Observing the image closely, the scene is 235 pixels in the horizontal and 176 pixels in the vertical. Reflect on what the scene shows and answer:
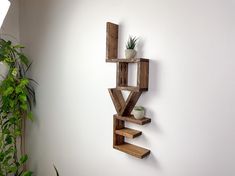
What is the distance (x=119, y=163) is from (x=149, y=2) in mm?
1031

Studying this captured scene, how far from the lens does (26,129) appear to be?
2172mm

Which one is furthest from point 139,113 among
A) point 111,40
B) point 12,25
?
point 12,25

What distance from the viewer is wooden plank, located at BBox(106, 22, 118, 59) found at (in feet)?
3.92

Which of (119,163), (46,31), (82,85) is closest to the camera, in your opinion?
(119,163)

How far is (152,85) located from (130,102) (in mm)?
164

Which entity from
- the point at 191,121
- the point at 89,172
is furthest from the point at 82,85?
the point at 191,121

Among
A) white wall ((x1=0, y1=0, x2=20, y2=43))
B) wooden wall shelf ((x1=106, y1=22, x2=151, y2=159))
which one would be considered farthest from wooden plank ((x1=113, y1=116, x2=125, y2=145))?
white wall ((x1=0, y1=0, x2=20, y2=43))

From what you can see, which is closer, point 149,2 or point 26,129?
point 149,2

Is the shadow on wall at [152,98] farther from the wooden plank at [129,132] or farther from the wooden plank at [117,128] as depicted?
the wooden plank at [117,128]

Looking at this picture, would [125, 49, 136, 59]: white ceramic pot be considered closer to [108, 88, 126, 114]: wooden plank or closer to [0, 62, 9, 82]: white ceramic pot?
[108, 88, 126, 114]: wooden plank

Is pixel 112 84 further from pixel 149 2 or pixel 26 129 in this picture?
pixel 26 129

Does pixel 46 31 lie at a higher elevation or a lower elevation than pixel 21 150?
higher

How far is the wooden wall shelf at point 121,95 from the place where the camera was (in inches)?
42.6

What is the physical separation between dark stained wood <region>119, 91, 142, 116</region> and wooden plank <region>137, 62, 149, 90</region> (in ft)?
0.16
